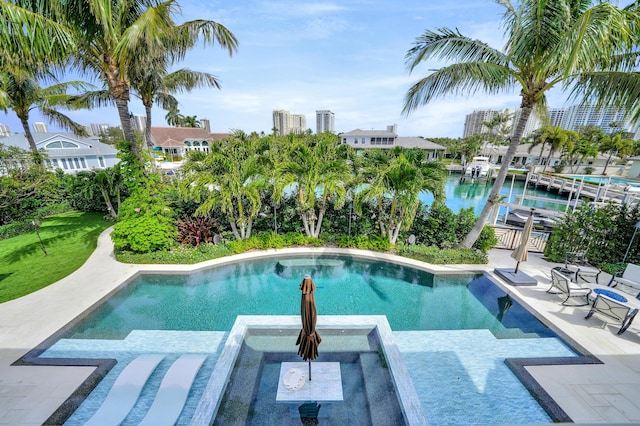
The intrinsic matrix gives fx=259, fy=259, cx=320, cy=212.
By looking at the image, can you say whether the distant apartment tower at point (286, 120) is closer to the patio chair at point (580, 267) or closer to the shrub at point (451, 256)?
the shrub at point (451, 256)

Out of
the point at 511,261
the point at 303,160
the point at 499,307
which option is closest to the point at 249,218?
the point at 303,160

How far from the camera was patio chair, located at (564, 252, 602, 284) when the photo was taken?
8891 mm

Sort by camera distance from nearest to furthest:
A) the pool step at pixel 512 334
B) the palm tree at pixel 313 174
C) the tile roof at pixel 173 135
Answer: the pool step at pixel 512 334 < the palm tree at pixel 313 174 < the tile roof at pixel 173 135

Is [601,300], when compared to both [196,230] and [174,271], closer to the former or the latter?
[174,271]

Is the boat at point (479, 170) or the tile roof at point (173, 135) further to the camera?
the tile roof at point (173, 135)

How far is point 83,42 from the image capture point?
7918mm

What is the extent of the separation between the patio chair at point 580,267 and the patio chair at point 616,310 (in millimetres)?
2010

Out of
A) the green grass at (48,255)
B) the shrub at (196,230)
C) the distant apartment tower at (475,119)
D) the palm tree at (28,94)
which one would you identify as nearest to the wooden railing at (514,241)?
the shrub at (196,230)

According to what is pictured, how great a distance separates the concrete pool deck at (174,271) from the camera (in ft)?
15.8

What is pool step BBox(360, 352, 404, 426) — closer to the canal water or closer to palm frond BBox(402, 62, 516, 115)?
palm frond BBox(402, 62, 516, 115)

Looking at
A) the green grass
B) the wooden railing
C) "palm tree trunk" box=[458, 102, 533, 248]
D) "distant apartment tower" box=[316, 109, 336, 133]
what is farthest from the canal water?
"distant apartment tower" box=[316, 109, 336, 133]

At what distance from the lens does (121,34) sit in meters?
8.76

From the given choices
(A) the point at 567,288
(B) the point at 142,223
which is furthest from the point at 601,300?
(B) the point at 142,223

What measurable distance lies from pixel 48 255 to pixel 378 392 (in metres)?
Result: 13.9
